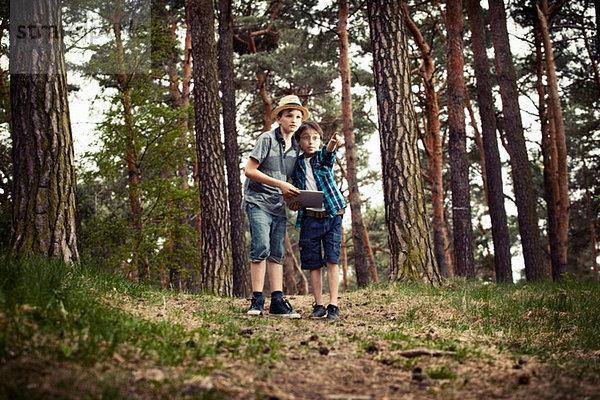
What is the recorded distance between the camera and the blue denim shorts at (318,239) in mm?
5586

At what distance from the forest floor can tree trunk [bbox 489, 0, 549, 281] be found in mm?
8313

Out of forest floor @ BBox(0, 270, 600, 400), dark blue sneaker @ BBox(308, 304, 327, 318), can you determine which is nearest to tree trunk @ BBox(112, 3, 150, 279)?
forest floor @ BBox(0, 270, 600, 400)

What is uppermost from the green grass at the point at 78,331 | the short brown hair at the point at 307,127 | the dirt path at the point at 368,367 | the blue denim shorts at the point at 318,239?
the short brown hair at the point at 307,127

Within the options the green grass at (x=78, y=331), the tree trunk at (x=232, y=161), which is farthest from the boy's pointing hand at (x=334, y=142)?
the tree trunk at (x=232, y=161)

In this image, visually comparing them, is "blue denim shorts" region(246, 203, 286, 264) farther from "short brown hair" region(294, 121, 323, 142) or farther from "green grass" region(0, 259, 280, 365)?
"green grass" region(0, 259, 280, 365)

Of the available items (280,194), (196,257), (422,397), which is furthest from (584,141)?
(422,397)

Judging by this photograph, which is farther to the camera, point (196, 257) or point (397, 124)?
point (196, 257)

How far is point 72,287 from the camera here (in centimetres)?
425

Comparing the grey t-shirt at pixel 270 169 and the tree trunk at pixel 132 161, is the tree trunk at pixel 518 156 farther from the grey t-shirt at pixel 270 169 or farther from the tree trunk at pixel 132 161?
the tree trunk at pixel 132 161

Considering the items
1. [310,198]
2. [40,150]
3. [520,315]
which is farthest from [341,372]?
[40,150]

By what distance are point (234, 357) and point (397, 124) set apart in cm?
574

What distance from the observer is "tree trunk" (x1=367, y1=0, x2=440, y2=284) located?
7902 mm

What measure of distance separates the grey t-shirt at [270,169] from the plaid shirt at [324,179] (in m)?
0.14

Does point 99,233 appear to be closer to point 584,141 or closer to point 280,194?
point 280,194
